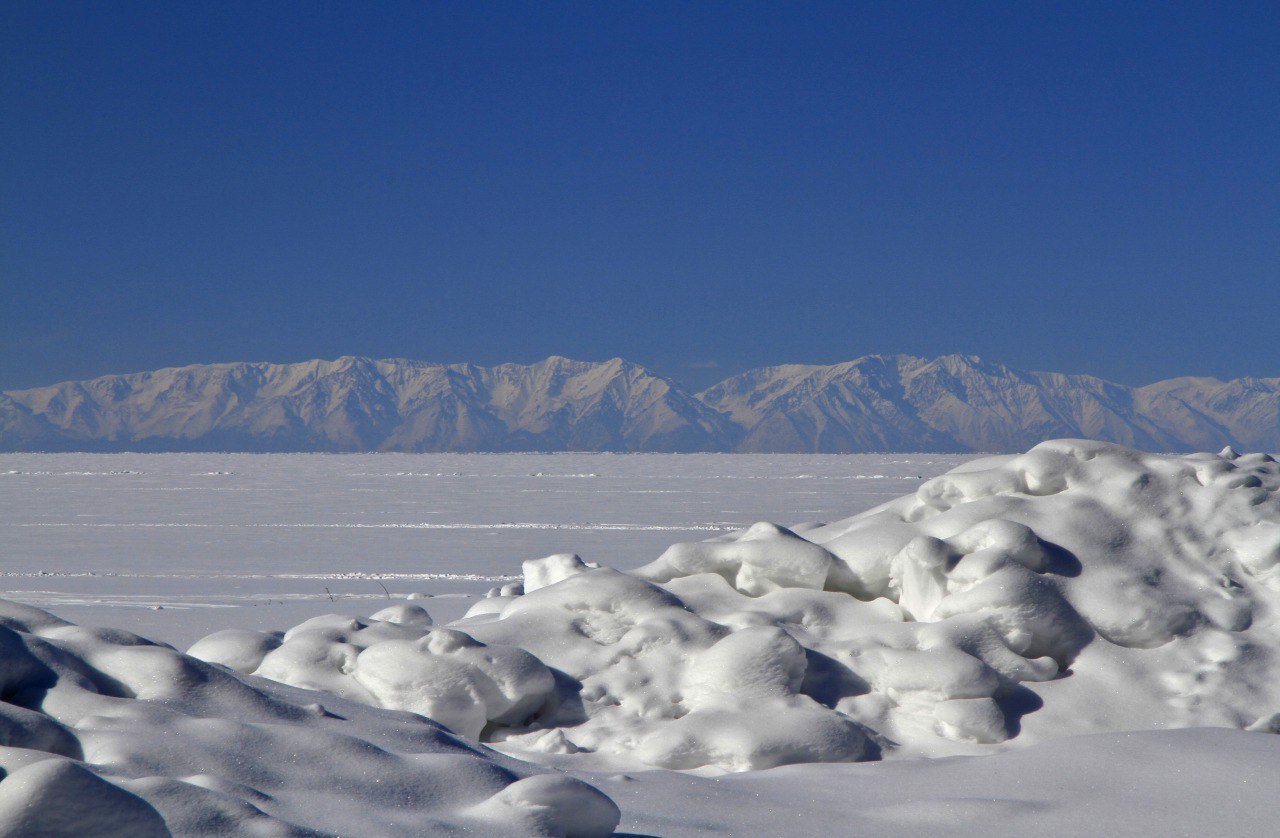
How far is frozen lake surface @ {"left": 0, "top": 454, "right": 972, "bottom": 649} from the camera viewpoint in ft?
28.0

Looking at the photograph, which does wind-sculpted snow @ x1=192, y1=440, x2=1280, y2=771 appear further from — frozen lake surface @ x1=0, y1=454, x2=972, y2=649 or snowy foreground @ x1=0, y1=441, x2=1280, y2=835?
frozen lake surface @ x1=0, y1=454, x2=972, y2=649

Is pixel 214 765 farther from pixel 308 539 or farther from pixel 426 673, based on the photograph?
pixel 308 539

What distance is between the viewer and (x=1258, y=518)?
495 centimetres

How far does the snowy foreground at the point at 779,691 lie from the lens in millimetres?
2398

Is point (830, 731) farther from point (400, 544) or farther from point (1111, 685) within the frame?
point (400, 544)

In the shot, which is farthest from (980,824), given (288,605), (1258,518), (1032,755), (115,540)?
(115,540)

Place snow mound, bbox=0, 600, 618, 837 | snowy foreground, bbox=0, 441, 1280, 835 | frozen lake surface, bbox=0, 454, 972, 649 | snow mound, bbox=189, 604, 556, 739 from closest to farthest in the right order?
snow mound, bbox=0, 600, 618, 837 → snowy foreground, bbox=0, 441, 1280, 835 → snow mound, bbox=189, 604, 556, 739 → frozen lake surface, bbox=0, 454, 972, 649

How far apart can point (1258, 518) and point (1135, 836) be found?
2853 millimetres

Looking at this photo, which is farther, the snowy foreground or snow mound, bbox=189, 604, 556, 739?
snow mound, bbox=189, 604, 556, 739

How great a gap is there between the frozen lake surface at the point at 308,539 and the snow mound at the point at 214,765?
12.8 feet

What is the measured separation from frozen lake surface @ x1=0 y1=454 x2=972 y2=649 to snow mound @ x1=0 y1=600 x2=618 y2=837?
12.8ft

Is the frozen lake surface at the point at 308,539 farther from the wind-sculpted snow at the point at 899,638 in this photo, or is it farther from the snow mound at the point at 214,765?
the snow mound at the point at 214,765

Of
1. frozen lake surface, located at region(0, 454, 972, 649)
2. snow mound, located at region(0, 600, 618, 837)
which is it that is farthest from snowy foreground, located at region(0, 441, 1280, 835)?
frozen lake surface, located at region(0, 454, 972, 649)

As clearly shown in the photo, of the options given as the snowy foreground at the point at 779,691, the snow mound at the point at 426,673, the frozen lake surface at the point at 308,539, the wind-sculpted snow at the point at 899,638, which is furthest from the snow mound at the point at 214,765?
the frozen lake surface at the point at 308,539
